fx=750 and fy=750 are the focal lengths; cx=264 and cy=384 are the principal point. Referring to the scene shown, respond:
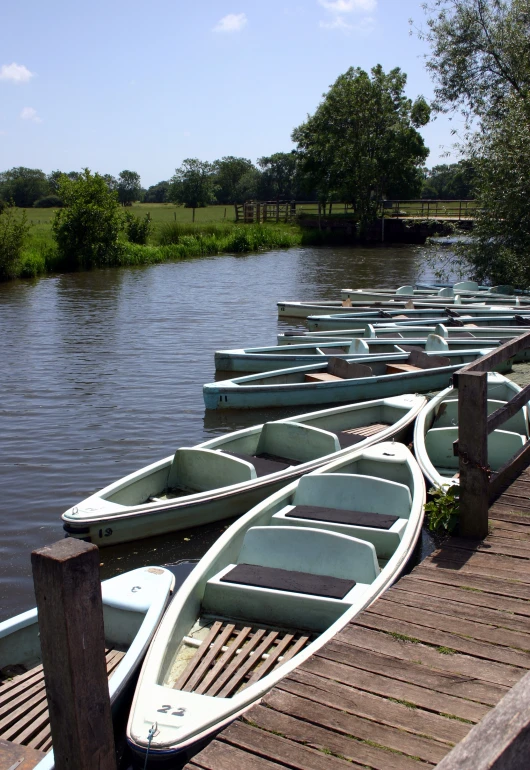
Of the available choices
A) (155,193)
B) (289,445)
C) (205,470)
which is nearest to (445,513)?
(205,470)

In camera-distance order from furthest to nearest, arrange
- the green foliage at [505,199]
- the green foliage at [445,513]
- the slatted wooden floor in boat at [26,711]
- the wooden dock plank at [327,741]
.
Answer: the green foliage at [505,199] < the green foliage at [445,513] < the slatted wooden floor in boat at [26,711] < the wooden dock plank at [327,741]

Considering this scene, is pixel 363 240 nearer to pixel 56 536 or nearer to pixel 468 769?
pixel 56 536

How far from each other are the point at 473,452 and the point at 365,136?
167 feet

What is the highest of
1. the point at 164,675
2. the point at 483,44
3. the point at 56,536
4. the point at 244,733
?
the point at 483,44

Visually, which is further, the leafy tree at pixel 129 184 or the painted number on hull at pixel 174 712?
the leafy tree at pixel 129 184

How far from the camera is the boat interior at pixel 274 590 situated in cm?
448

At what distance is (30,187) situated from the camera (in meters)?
102

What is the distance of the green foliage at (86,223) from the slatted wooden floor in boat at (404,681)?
105 feet

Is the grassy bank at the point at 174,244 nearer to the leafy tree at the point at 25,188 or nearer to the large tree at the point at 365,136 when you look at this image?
the large tree at the point at 365,136

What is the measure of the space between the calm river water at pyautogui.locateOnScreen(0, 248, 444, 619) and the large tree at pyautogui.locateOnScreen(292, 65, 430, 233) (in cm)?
2130

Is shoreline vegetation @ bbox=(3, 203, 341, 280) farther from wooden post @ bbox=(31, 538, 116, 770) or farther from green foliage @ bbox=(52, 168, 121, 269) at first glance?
wooden post @ bbox=(31, 538, 116, 770)

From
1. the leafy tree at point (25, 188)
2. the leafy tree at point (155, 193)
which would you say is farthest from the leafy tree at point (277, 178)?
the leafy tree at point (155, 193)

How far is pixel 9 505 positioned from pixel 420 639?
5913mm

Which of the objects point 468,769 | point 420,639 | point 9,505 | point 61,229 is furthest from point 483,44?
point 468,769
